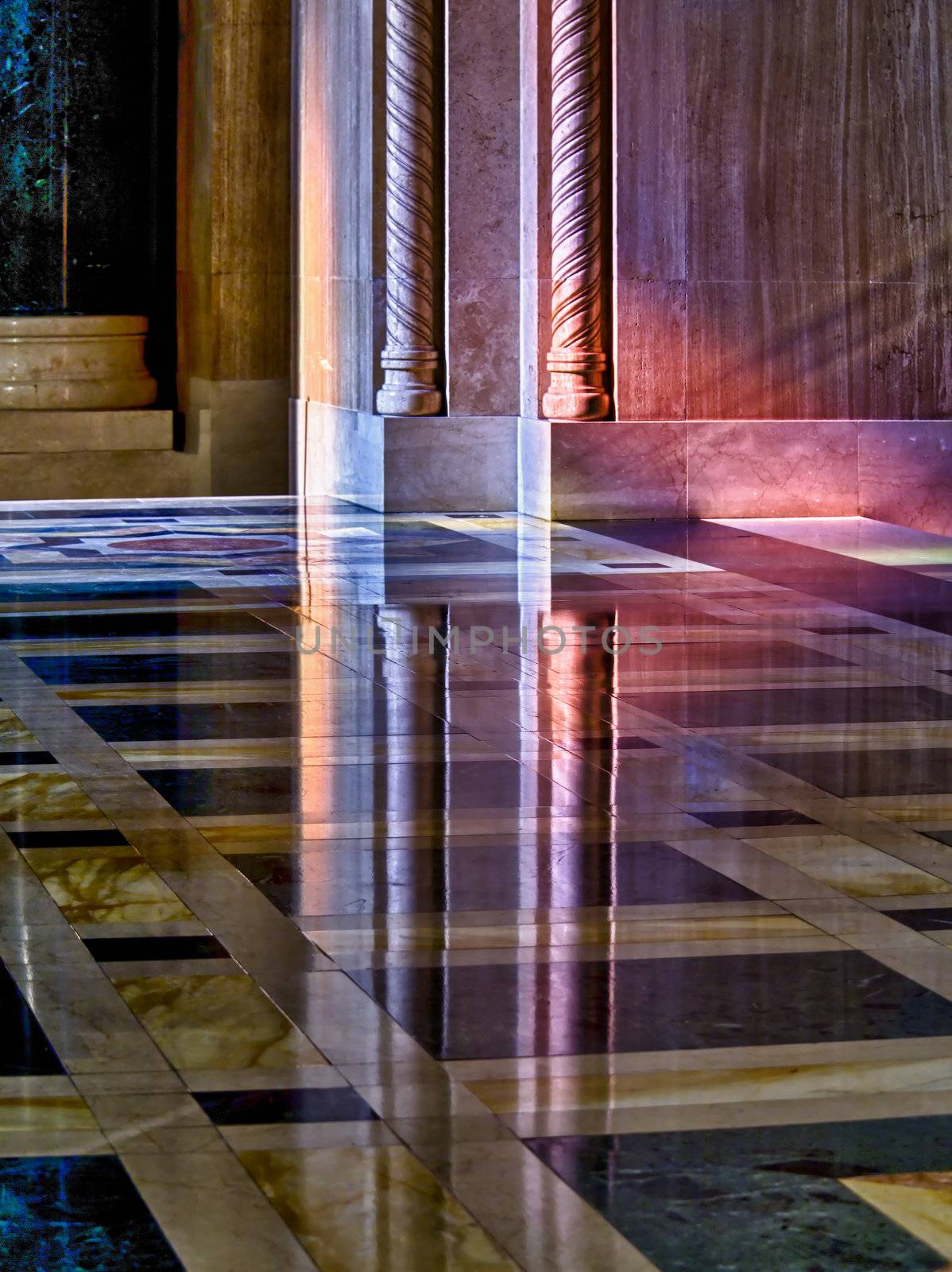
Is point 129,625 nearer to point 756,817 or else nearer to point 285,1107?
point 756,817

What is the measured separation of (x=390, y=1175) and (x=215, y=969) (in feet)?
3.29

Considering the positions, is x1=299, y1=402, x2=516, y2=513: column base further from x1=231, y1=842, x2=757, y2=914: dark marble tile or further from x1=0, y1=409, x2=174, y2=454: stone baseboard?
x1=231, y1=842, x2=757, y2=914: dark marble tile

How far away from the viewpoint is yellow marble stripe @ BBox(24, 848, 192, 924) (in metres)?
4.00

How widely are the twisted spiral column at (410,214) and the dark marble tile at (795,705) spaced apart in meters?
6.72

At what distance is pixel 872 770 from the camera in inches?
215

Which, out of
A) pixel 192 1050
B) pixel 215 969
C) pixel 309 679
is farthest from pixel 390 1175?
pixel 309 679

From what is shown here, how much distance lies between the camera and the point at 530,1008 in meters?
3.47

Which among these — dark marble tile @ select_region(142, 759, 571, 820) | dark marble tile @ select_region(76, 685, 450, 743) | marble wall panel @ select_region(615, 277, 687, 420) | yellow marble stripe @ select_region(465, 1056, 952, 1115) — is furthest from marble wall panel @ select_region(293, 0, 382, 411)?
yellow marble stripe @ select_region(465, 1056, 952, 1115)

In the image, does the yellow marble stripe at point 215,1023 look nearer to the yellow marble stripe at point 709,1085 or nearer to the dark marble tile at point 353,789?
the yellow marble stripe at point 709,1085

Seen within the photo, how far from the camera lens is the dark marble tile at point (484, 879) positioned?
4.13m

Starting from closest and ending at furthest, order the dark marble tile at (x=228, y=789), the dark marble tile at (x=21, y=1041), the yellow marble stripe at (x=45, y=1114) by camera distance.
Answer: the yellow marble stripe at (x=45, y=1114) < the dark marble tile at (x=21, y=1041) < the dark marble tile at (x=228, y=789)

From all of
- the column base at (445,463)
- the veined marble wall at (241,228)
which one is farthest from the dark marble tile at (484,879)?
the veined marble wall at (241,228)

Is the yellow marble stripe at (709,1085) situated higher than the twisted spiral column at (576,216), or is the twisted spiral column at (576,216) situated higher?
the twisted spiral column at (576,216)

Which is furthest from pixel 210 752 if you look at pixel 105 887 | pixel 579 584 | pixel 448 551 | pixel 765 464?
pixel 765 464
